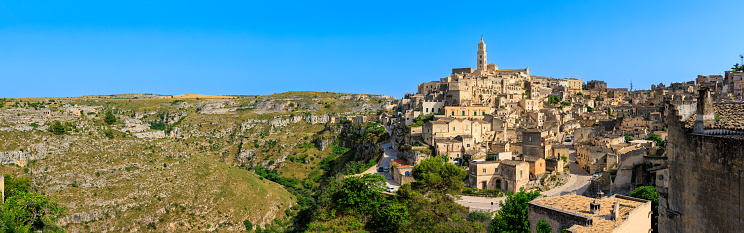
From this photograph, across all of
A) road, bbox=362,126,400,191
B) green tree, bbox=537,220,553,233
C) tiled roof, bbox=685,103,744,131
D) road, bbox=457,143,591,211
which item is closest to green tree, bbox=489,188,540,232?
green tree, bbox=537,220,553,233

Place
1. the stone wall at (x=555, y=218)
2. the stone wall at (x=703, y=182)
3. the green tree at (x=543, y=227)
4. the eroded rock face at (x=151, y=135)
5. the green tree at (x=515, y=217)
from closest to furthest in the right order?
the stone wall at (x=703, y=182)
the stone wall at (x=555, y=218)
the green tree at (x=543, y=227)
the green tree at (x=515, y=217)
the eroded rock face at (x=151, y=135)

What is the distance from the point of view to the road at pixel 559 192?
37.8 metres

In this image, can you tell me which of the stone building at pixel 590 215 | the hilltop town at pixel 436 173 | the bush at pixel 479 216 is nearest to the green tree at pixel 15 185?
the hilltop town at pixel 436 173

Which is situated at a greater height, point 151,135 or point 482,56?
point 482,56

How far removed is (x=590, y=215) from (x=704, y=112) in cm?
767

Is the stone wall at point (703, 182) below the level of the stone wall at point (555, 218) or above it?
above

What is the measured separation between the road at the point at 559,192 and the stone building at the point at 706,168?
87.2 ft

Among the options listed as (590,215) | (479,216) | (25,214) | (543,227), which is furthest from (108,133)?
(590,215)

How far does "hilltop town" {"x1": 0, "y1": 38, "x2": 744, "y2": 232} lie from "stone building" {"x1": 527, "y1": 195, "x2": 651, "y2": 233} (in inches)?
3.1

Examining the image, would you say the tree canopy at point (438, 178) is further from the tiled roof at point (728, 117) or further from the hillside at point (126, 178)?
the tiled roof at point (728, 117)

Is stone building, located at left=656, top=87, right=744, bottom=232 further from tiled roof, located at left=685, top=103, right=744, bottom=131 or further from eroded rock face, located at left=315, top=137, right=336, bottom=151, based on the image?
eroded rock face, located at left=315, top=137, right=336, bottom=151

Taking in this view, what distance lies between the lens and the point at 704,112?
9.95m

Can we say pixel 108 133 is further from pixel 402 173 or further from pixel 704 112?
pixel 704 112

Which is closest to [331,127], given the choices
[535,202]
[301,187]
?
[301,187]
